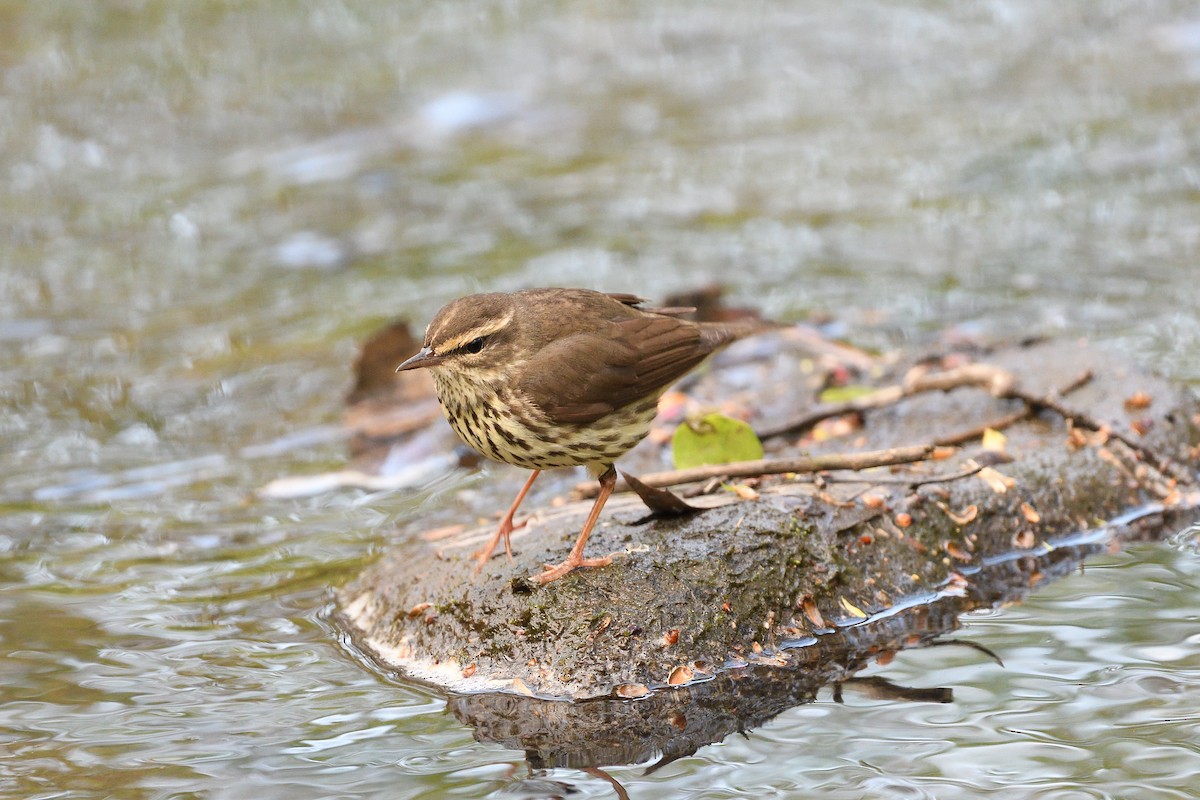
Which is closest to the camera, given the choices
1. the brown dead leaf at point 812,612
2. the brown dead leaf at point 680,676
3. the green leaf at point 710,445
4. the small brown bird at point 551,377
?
the brown dead leaf at point 680,676

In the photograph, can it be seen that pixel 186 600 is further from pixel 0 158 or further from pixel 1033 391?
pixel 0 158

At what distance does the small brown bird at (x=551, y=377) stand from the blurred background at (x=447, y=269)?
891mm

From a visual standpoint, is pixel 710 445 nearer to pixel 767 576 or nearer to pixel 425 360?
pixel 767 576

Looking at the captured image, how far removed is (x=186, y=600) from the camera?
5805 mm

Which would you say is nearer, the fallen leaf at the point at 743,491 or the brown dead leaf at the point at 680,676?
the brown dead leaf at the point at 680,676

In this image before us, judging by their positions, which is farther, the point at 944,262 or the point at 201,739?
the point at 944,262

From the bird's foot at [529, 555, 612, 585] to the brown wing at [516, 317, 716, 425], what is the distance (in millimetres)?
465

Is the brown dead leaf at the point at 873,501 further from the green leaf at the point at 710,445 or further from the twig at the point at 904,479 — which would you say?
the green leaf at the point at 710,445

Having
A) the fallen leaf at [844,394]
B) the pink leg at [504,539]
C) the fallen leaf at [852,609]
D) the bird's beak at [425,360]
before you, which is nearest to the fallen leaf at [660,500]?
the pink leg at [504,539]

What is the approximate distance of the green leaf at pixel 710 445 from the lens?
5.71 metres

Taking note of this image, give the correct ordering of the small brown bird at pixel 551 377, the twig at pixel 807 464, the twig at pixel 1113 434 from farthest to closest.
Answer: the twig at pixel 1113 434
the twig at pixel 807 464
the small brown bird at pixel 551 377

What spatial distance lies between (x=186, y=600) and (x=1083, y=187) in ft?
24.8

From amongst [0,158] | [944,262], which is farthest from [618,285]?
[0,158]

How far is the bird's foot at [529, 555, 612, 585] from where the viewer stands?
4.89m
